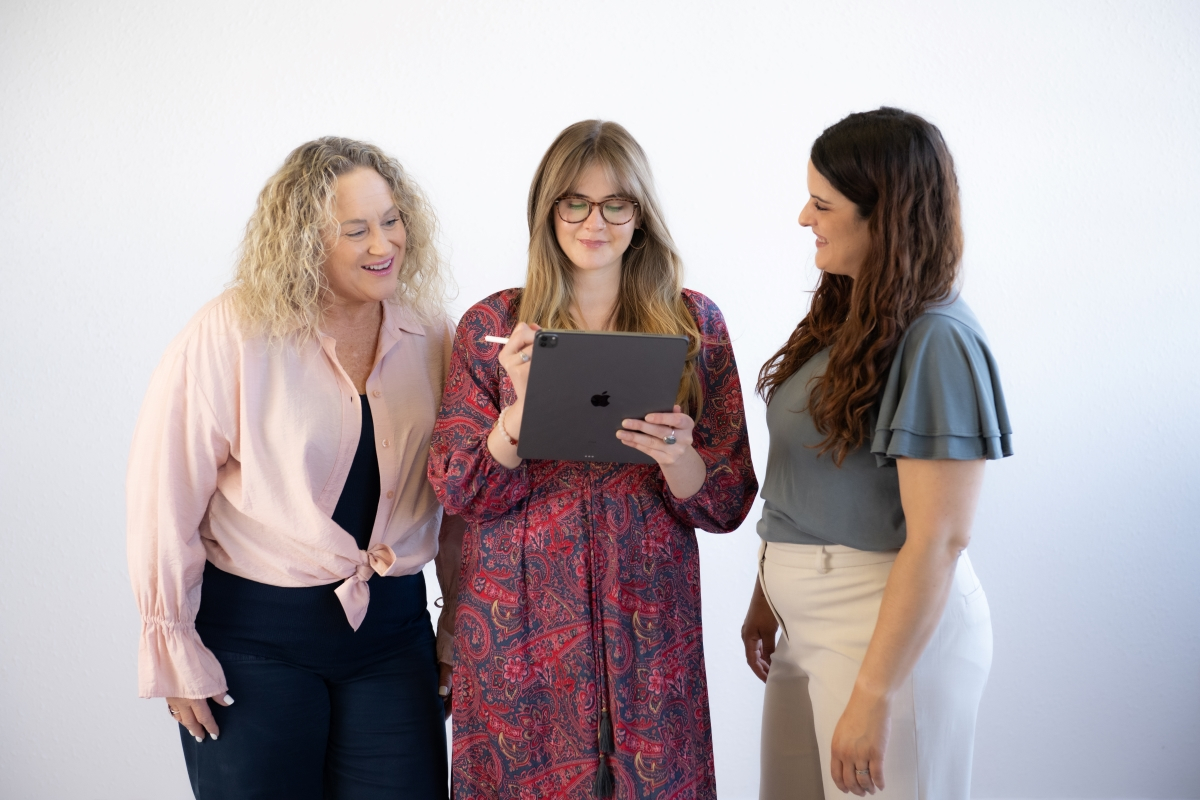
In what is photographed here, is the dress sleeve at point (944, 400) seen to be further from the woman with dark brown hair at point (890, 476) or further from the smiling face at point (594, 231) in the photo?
the smiling face at point (594, 231)

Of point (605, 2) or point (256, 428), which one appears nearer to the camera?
point (256, 428)

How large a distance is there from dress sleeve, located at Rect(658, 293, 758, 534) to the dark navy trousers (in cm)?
58

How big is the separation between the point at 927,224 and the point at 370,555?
1045mm

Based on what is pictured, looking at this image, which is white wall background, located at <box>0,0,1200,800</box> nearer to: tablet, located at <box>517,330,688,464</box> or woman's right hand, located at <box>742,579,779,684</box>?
woman's right hand, located at <box>742,579,779,684</box>

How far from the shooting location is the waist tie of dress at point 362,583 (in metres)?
1.57

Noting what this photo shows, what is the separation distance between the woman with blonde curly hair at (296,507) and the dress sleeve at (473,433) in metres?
0.10

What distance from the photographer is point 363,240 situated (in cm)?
159

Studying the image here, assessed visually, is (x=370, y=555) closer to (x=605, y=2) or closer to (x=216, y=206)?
(x=216, y=206)

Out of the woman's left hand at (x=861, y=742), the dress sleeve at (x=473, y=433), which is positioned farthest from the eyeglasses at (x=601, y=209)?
the woman's left hand at (x=861, y=742)

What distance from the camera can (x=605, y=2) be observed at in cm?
257

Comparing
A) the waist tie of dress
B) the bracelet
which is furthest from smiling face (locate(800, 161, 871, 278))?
the waist tie of dress

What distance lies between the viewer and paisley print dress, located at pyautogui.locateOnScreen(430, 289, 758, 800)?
5.03ft

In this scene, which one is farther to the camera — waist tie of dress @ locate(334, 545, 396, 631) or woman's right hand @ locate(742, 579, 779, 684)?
woman's right hand @ locate(742, 579, 779, 684)

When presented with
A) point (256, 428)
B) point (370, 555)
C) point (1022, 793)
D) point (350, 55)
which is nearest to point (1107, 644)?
point (1022, 793)
